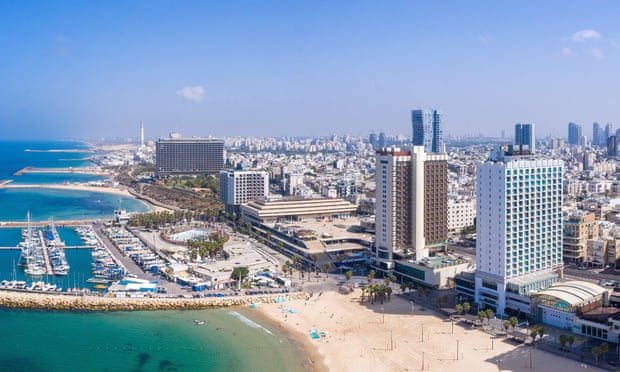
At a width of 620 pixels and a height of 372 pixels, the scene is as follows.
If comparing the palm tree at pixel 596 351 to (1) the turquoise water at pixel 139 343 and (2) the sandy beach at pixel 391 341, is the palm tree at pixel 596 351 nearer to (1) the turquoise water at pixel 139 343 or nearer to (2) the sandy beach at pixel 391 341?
(2) the sandy beach at pixel 391 341

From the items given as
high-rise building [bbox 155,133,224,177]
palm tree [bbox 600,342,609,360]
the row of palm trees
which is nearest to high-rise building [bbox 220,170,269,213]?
the row of palm trees

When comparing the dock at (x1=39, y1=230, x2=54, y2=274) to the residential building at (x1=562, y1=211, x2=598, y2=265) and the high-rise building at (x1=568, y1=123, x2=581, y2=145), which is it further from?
the high-rise building at (x1=568, y1=123, x2=581, y2=145)

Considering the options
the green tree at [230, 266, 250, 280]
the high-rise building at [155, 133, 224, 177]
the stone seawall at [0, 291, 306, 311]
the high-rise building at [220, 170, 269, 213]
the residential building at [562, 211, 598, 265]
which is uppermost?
the high-rise building at [155, 133, 224, 177]

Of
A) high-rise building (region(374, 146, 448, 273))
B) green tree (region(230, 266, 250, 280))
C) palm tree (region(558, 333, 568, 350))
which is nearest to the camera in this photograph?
palm tree (region(558, 333, 568, 350))

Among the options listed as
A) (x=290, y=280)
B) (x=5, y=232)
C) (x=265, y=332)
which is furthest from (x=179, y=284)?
(x=5, y=232)

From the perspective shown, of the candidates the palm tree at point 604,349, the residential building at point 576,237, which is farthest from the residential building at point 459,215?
the palm tree at point 604,349

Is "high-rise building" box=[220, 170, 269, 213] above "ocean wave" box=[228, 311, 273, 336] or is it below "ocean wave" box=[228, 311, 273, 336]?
above
